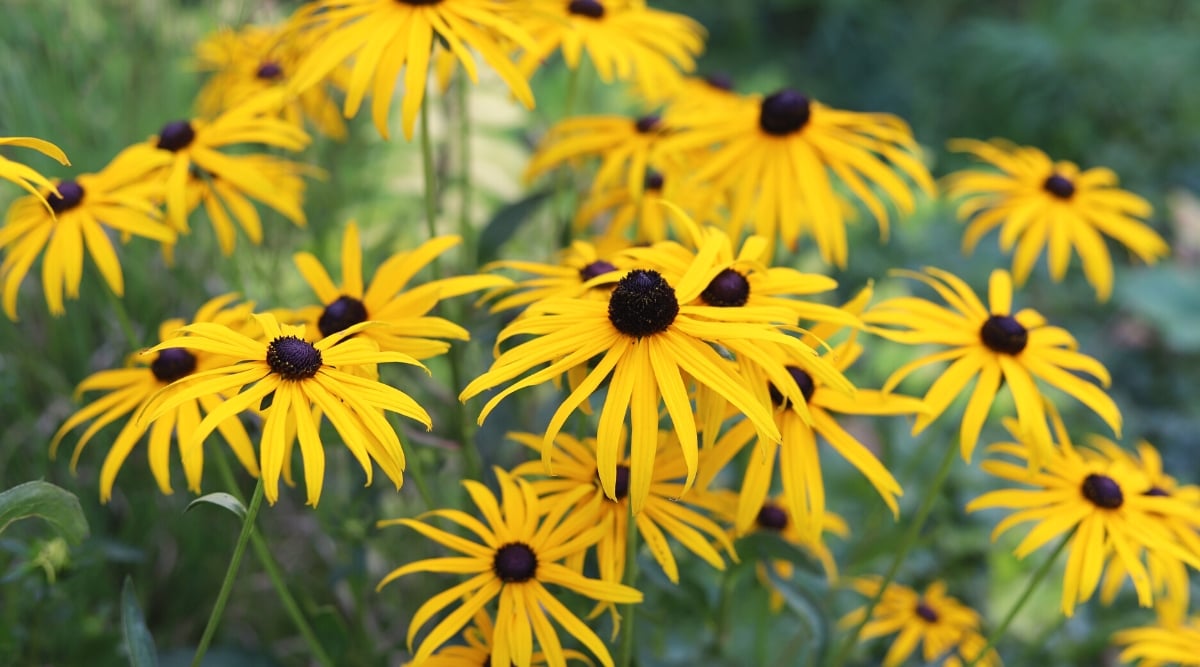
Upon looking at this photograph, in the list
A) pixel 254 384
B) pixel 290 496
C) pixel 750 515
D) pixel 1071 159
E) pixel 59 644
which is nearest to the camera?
pixel 254 384

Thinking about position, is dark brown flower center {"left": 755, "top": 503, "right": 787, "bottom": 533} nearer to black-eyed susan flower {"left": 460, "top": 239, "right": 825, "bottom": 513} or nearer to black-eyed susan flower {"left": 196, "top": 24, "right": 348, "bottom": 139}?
black-eyed susan flower {"left": 460, "top": 239, "right": 825, "bottom": 513}

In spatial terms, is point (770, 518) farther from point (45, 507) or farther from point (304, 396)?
point (45, 507)

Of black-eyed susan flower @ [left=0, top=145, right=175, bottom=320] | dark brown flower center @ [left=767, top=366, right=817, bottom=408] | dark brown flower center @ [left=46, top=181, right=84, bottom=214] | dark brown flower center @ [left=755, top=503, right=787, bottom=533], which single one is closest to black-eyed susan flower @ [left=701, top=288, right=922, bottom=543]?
dark brown flower center @ [left=767, top=366, right=817, bottom=408]

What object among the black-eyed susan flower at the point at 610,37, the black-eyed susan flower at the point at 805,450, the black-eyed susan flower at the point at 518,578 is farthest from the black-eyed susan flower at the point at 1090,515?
the black-eyed susan flower at the point at 610,37

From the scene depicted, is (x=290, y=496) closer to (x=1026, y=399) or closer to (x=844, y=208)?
(x=844, y=208)

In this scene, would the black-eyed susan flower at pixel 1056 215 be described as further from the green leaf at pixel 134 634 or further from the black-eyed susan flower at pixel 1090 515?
the green leaf at pixel 134 634

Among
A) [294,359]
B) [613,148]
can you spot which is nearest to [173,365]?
[294,359]

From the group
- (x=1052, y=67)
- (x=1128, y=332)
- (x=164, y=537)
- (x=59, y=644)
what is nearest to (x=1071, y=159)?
(x=1052, y=67)
